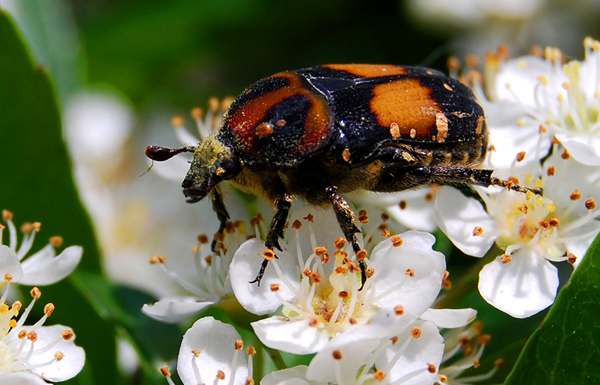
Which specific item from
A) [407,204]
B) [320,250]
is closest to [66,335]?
[320,250]

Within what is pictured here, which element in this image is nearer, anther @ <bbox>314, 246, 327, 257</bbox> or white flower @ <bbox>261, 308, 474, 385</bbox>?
white flower @ <bbox>261, 308, 474, 385</bbox>

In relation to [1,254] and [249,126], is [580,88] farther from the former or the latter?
[1,254]

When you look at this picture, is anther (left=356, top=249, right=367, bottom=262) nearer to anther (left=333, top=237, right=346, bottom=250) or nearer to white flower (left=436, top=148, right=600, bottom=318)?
anther (left=333, top=237, right=346, bottom=250)

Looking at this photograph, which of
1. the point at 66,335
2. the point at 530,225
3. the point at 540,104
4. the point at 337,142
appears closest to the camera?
the point at 66,335

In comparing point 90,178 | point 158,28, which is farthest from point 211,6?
point 90,178

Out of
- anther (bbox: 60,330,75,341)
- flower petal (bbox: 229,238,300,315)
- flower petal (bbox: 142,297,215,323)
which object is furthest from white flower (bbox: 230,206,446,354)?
anther (bbox: 60,330,75,341)

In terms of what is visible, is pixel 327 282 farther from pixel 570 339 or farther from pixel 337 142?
pixel 570 339
